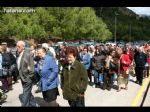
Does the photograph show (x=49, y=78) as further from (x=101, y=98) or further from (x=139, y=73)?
(x=139, y=73)

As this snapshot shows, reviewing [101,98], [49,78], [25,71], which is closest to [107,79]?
[101,98]

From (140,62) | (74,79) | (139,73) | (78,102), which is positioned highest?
(74,79)

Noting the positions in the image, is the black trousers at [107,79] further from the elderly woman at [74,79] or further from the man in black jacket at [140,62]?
the elderly woman at [74,79]

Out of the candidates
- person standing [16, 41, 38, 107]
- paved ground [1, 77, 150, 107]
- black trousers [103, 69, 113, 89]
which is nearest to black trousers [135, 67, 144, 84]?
paved ground [1, 77, 150, 107]

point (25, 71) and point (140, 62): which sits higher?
point (25, 71)

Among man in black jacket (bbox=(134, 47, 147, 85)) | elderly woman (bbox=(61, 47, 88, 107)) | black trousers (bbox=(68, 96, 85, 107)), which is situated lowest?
man in black jacket (bbox=(134, 47, 147, 85))

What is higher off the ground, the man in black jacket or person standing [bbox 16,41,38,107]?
person standing [bbox 16,41,38,107]

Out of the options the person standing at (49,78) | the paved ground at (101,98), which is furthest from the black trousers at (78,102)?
the paved ground at (101,98)

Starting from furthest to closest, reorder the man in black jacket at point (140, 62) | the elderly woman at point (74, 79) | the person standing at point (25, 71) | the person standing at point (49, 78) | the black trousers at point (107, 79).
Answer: the man in black jacket at point (140, 62), the black trousers at point (107, 79), the person standing at point (25, 71), the person standing at point (49, 78), the elderly woman at point (74, 79)

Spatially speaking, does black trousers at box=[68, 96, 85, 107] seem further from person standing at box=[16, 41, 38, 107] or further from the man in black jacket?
the man in black jacket
